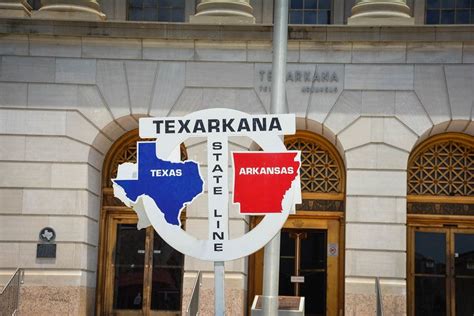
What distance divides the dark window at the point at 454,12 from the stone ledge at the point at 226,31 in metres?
1.71

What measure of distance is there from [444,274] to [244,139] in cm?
535

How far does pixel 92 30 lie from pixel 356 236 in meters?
7.30

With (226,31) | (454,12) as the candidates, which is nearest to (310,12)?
(226,31)

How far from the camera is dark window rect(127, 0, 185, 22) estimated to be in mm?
22445

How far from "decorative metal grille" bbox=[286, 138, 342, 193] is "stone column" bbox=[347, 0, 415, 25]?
2.98 m

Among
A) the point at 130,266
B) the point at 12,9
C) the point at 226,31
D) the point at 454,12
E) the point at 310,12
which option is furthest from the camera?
the point at 310,12

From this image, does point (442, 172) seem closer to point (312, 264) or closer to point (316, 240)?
point (316, 240)

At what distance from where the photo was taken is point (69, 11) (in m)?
21.2

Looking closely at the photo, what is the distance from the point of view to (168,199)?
1062cm

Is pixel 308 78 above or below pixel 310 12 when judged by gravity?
below

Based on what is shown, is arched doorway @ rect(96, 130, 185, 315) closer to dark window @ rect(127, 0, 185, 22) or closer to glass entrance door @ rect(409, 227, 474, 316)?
dark window @ rect(127, 0, 185, 22)

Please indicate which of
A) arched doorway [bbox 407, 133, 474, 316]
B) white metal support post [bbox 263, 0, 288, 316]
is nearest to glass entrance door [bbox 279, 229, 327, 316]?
arched doorway [bbox 407, 133, 474, 316]

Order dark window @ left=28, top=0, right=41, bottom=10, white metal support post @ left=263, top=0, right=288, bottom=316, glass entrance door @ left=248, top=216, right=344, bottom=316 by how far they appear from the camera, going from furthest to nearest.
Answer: dark window @ left=28, top=0, right=41, bottom=10 < glass entrance door @ left=248, top=216, right=344, bottom=316 < white metal support post @ left=263, top=0, right=288, bottom=316

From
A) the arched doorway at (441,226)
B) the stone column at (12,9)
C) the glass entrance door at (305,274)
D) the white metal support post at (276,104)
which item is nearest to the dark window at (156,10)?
the stone column at (12,9)
